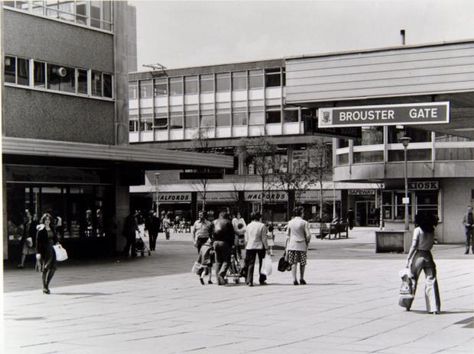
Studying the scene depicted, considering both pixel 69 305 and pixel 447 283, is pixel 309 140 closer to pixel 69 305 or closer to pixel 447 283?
pixel 447 283

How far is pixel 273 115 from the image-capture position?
219 ft

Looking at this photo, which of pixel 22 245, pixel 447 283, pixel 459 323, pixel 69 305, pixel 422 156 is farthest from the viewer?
pixel 422 156

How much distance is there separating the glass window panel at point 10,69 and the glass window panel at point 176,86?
149 ft

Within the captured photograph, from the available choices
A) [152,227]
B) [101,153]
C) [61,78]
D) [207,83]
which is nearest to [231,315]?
[101,153]

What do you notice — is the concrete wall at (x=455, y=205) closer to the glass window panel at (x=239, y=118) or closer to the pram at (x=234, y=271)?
the pram at (x=234, y=271)

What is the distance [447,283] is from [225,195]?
5277cm

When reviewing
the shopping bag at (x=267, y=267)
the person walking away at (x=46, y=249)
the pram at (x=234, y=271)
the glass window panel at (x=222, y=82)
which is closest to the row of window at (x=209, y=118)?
the glass window panel at (x=222, y=82)

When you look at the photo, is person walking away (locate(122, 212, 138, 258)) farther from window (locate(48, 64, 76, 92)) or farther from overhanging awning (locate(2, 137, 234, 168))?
window (locate(48, 64, 76, 92))

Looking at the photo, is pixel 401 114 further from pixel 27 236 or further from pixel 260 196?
pixel 260 196

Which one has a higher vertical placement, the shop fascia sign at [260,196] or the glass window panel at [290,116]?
the glass window panel at [290,116]

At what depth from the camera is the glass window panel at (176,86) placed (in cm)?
7081

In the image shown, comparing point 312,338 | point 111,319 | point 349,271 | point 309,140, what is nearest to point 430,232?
point 312,338

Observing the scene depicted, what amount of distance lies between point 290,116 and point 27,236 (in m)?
43.6

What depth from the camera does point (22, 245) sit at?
24.3 metres
